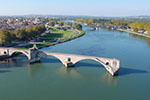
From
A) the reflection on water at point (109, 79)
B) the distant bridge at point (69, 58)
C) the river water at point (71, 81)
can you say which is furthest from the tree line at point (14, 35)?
the reflection on water at point (109, 79)

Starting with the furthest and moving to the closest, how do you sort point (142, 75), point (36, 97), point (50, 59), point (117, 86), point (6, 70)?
point (50, 59) < point (6, 70) < point (142, 75) < point (117, 86) < point (36, 97)

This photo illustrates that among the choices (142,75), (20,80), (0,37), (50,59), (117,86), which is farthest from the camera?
(0,37)

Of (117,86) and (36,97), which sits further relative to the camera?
(117,86)

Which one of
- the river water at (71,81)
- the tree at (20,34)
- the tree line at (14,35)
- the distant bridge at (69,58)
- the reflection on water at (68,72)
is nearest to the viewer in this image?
the river water at (71,81)

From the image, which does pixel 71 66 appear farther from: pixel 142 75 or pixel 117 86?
pixel 142 75

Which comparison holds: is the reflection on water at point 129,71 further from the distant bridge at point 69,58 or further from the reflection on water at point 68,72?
the reflection on water at point 68,72

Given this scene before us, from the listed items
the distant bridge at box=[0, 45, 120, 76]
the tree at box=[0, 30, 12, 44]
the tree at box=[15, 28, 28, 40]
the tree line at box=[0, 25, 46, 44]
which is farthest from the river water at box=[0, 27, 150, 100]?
the tree at box=[15, 28, 28, 40]

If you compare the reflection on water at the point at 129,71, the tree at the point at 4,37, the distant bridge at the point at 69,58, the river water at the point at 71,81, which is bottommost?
the river water at the point at 71,81

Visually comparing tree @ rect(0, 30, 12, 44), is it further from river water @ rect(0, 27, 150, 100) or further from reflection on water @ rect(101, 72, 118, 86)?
reflection on water @ rect(101, 72, 118, 86)

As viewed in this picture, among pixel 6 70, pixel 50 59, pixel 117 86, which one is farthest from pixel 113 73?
pixel 6 70

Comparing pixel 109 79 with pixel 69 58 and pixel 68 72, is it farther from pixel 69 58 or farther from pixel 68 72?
pixel 69 58

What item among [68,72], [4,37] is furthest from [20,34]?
[68,72]
